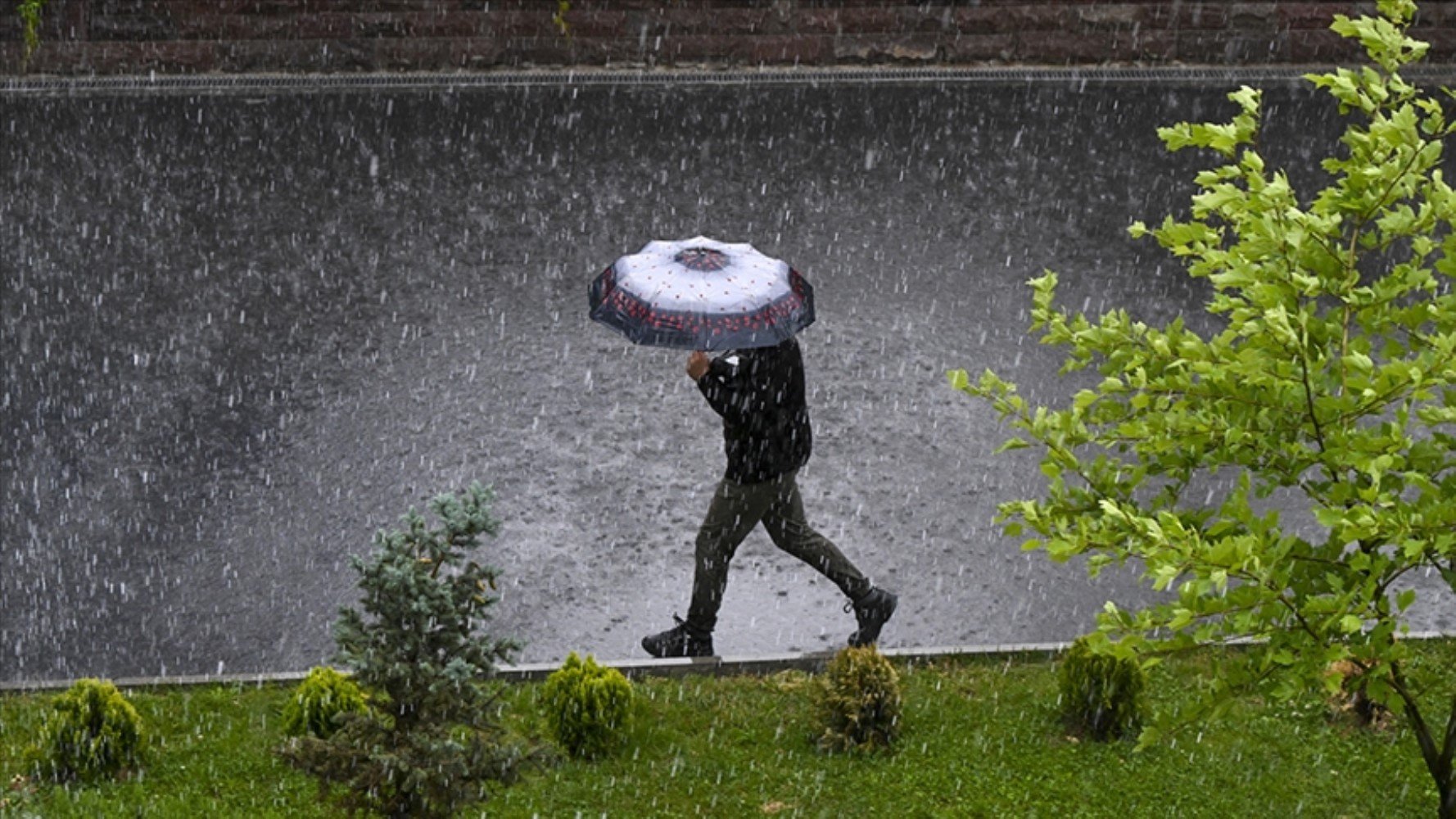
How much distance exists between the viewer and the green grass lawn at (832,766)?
809 cm

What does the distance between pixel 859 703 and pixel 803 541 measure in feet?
3.98

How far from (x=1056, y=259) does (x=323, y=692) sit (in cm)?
866

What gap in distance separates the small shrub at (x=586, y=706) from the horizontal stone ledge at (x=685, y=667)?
63 centimetres

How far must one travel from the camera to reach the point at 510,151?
57.1 ft

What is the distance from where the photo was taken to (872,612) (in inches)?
378

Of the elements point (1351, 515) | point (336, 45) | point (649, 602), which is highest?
point (1351, 515)

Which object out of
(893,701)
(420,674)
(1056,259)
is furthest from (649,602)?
(1056,259)

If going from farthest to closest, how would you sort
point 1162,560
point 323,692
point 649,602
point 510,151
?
point 510,151 → point 649,602 → point 323,692 → point 1162,560

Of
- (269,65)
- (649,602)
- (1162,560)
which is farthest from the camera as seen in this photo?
(269,65)

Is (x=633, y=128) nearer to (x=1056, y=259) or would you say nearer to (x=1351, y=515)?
(x=1056, y=259)

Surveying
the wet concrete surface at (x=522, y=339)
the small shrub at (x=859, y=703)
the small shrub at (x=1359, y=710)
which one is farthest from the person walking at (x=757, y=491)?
the small shrub at (x=1359, y=710)

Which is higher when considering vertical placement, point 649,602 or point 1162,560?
point 1162,560

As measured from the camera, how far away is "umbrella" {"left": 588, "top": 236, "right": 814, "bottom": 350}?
29.1ft

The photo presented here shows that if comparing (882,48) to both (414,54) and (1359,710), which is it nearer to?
(414,54)
